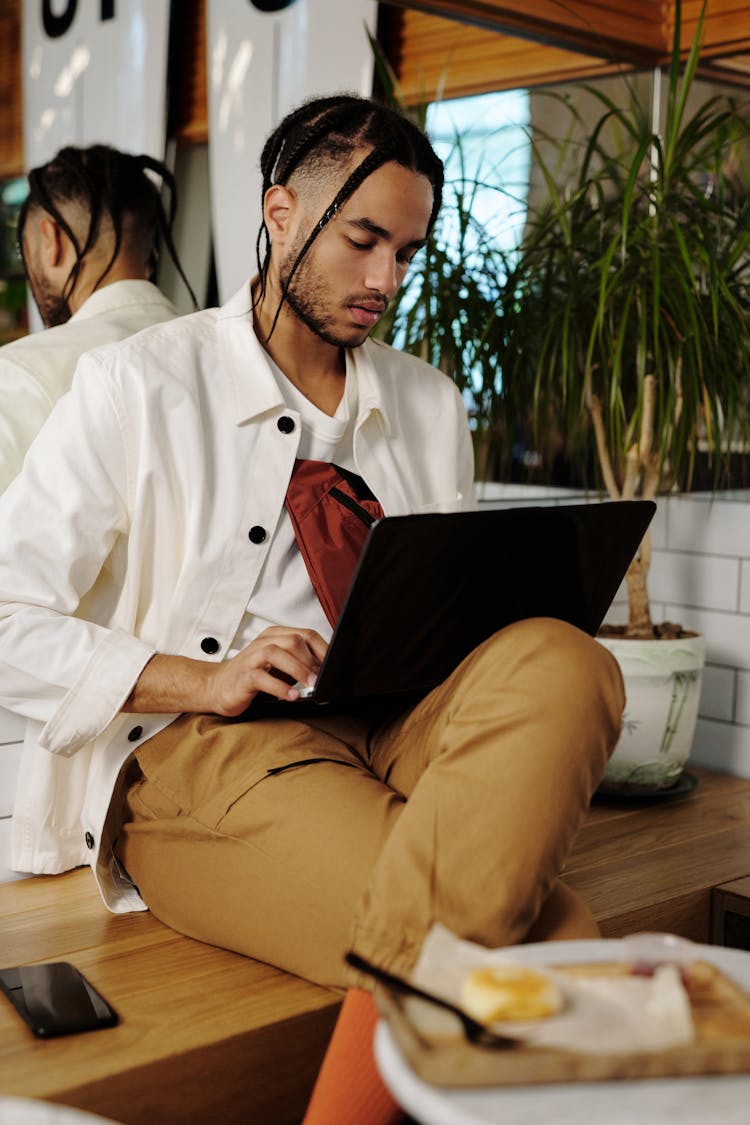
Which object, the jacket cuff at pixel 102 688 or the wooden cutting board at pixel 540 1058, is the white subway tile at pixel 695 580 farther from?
the wooden cutting board at pixel 540 1058

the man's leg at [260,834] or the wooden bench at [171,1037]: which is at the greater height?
the man's leg at [260,834]

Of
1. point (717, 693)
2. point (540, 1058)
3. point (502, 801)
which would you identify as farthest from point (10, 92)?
point (540, 1058)

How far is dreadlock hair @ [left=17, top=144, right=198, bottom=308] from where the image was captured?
2.35 m

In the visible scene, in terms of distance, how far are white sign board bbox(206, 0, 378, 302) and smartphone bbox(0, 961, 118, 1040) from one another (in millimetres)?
2335

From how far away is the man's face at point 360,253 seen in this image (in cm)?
180

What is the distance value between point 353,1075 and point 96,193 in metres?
1.65

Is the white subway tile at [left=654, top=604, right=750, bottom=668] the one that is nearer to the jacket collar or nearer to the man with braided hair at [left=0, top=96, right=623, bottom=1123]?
the man with braided hair at [left=0, top=96, right=623, bottom=1123]

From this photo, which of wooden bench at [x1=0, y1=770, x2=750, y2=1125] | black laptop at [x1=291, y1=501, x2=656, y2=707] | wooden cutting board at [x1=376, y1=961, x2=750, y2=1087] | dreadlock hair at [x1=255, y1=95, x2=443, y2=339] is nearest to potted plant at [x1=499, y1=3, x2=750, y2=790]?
wooden bench at [x1=0, y1=770, x2=750, y2=1125]

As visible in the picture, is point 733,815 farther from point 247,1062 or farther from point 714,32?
point 714,32

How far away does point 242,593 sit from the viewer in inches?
69.9

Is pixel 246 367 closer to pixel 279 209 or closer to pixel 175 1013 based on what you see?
pixel 279 209

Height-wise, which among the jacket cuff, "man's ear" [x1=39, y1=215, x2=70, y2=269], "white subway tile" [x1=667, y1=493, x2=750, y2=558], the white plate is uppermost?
"man's ear" [x1=39, y1=215, x2=70, y2=269]

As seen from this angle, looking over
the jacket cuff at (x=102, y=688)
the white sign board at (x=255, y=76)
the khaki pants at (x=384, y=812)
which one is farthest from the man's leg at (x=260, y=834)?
the white sign board at (x=255, y=76)

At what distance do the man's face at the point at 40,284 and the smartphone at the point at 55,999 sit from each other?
127 centimetres
